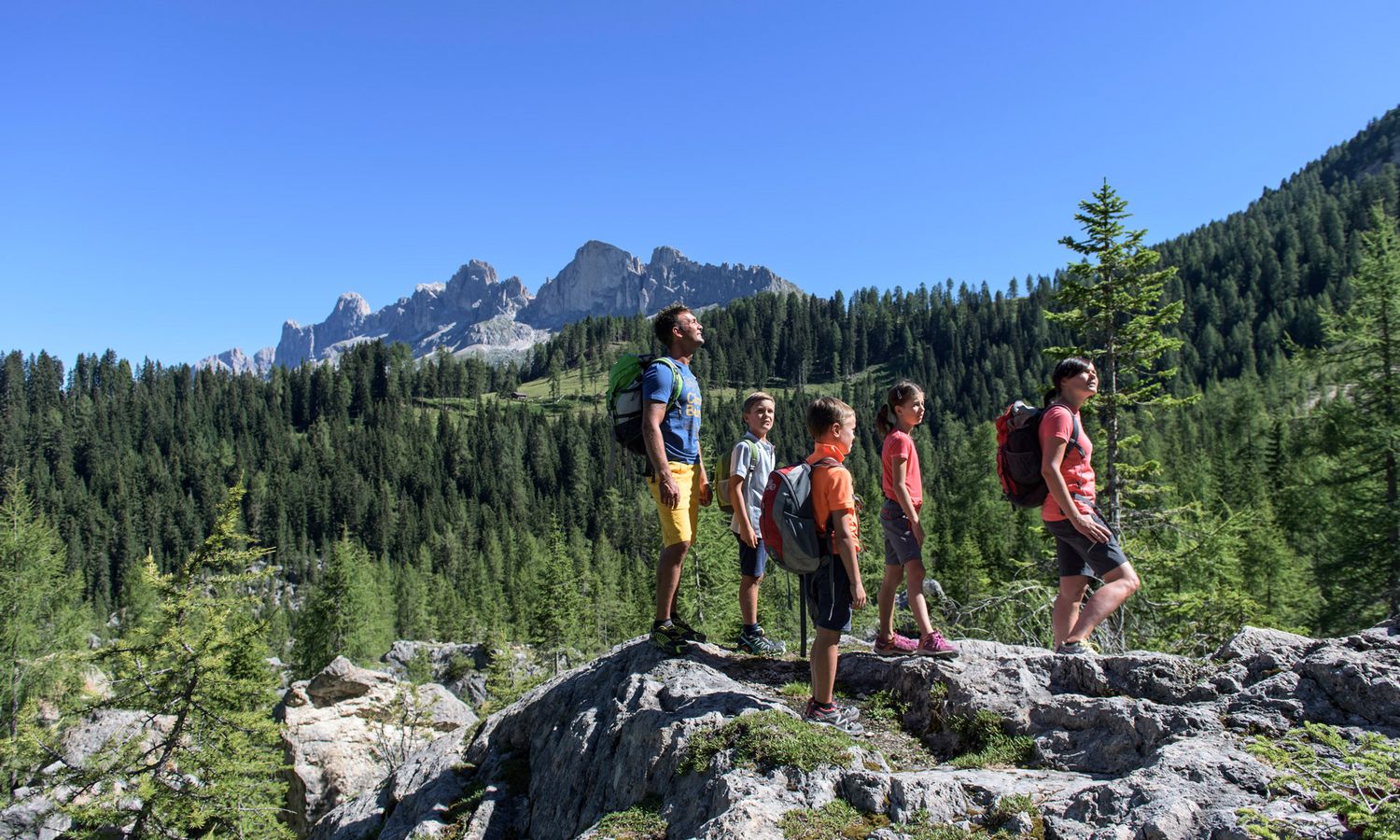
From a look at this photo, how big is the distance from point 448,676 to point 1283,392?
106 m

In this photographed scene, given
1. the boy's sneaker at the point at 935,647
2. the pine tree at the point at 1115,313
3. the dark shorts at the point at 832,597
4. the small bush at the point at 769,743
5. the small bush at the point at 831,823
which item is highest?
the pine tree at the point at 1115,313

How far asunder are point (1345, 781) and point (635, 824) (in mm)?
3787

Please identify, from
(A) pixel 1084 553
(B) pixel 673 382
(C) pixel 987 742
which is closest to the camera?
(C) pixel 987 742

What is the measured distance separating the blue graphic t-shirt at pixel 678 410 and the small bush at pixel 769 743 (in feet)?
7.69

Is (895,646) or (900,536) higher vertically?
(900,536)

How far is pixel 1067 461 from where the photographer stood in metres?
6.07

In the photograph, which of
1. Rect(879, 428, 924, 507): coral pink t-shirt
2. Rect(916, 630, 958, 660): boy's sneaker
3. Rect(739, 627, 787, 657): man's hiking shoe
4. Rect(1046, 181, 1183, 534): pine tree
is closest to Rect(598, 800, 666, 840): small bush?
Rect(739, 627, 787, 657): man's hiking shoe

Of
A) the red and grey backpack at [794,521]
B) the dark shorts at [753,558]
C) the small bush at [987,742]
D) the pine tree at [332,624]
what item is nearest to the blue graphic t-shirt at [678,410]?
the dark shorts at [753,558]

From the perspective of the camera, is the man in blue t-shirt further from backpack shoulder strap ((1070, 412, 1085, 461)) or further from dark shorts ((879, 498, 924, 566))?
backpack shoulder strap ((1070, 412, 1085, 461))

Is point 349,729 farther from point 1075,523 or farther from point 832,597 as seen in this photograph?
point 1075,523

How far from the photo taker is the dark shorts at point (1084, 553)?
583cm

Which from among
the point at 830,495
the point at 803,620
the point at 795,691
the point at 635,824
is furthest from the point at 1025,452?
the point at 635,824

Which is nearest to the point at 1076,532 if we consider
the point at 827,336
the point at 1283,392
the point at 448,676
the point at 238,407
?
the point at 448,676

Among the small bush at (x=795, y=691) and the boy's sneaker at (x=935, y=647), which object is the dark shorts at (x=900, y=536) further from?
the small bush at (x=795, y=691)
